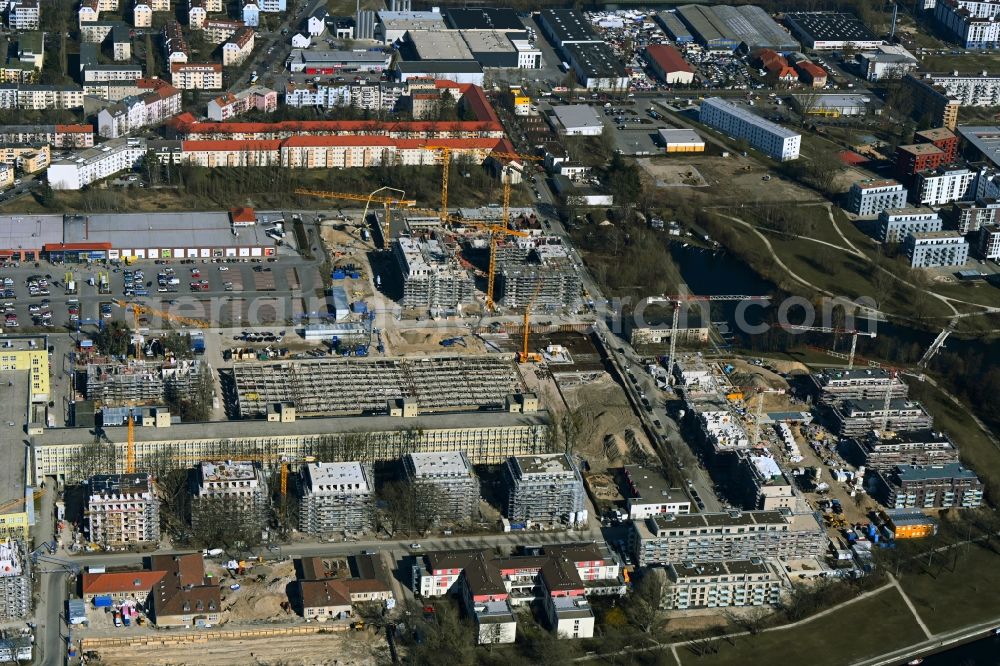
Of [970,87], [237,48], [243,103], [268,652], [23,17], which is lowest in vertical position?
[268,652]

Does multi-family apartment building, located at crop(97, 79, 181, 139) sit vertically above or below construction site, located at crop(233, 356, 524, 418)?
above

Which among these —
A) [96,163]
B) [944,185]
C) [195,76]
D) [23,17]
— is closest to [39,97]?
[195,76]

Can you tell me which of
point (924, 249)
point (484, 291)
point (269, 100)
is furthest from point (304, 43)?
point (924, 249)

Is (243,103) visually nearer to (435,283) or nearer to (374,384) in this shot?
(435,283)

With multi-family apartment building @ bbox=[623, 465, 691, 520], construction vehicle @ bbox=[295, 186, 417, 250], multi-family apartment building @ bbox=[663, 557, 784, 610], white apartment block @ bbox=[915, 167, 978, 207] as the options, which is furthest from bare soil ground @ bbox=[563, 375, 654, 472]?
white apartment block @ bbox=[915, 167, 978, 207]

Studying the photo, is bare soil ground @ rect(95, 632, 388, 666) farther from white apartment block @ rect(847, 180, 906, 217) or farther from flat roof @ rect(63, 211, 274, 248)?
white apartment block @ rect(847, 180, 906, 217)

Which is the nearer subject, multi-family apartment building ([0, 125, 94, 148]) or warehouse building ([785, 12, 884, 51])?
multi-family apartment building ([0, 125, 94, 148])

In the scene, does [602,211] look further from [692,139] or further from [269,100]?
[269,100]
